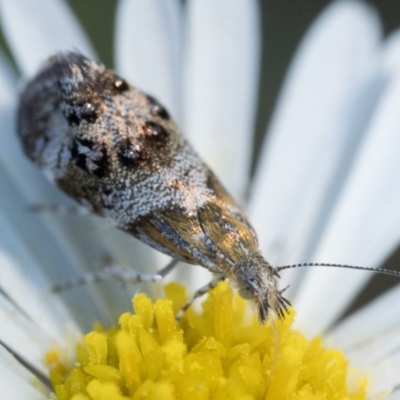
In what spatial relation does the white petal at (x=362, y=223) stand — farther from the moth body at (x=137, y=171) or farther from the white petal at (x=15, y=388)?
the white petal at (x=15, y=388)

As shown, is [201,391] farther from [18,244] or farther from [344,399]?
[18,244]

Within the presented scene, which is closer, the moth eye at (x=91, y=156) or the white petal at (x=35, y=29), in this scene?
the moth eye at (x=91, y=156)

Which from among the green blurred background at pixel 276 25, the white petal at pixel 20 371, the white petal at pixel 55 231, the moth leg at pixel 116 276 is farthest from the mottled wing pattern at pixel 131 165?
the green blurred background at pixel 276 25

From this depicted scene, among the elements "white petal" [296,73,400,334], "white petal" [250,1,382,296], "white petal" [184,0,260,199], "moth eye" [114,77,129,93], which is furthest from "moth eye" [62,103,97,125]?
"white petal" [296,73,400,334]

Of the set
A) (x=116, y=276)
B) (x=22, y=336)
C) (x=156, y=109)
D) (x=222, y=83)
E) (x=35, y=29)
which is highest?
(x=35, y=29)

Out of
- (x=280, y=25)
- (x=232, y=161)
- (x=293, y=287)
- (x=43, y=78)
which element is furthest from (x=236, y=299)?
(x=280, y=25)

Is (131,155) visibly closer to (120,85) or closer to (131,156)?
(131,156)

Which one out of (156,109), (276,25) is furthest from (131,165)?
(276,25)

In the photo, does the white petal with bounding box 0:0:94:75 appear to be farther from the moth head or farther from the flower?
the moth head
